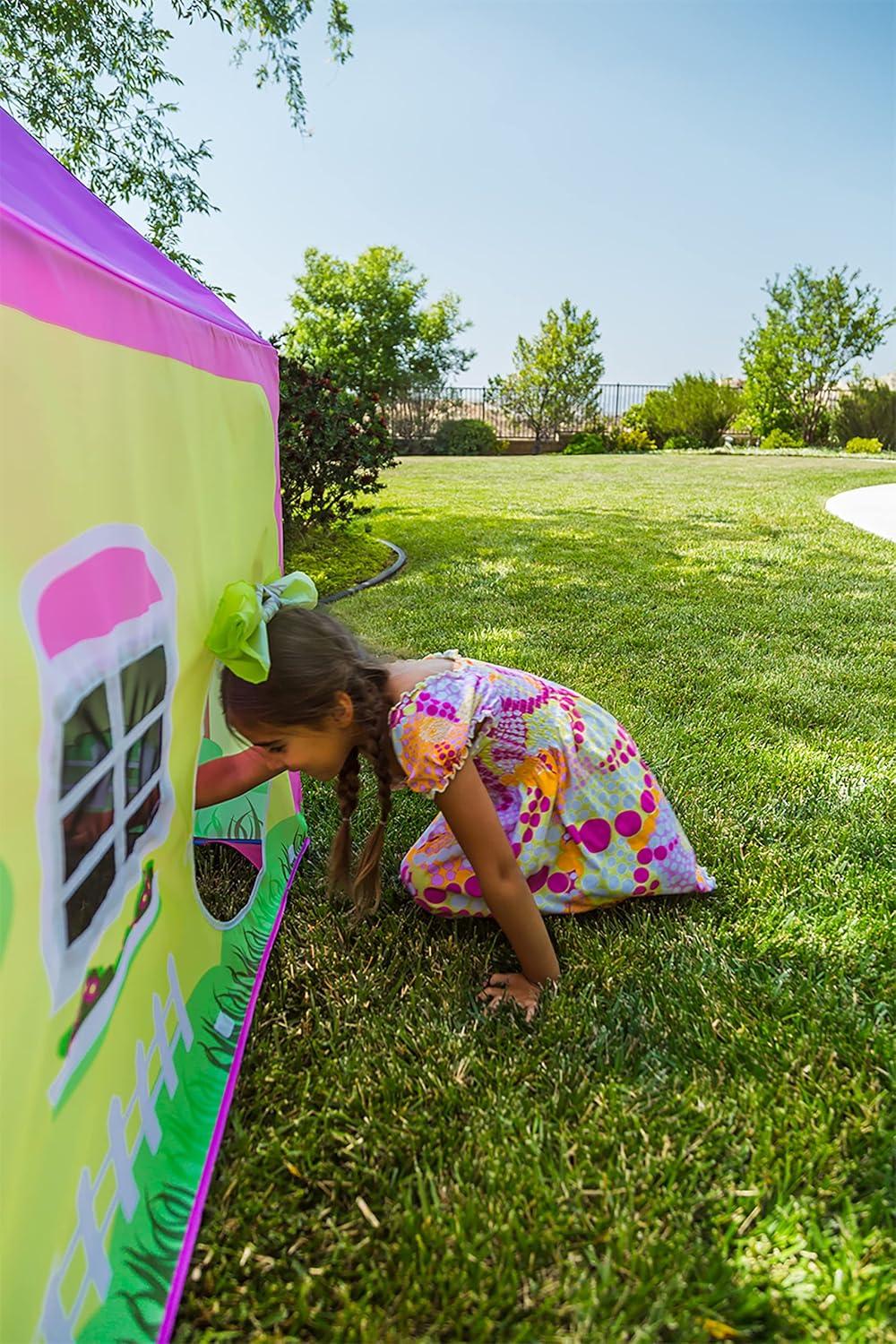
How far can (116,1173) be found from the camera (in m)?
1.16

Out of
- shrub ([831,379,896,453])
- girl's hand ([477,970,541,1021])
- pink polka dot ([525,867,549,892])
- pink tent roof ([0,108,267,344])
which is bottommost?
girl's hand ([477,970,541,1021])

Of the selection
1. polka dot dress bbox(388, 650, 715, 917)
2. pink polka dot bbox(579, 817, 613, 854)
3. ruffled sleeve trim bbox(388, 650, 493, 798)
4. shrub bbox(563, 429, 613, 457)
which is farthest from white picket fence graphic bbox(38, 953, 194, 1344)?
shrub bbox(563, 429, 613, 457)

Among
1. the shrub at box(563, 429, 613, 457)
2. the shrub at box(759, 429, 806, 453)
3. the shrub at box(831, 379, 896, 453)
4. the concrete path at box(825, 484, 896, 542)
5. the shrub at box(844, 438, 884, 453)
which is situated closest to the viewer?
the concrete path at box(825, 484, 896, 542)

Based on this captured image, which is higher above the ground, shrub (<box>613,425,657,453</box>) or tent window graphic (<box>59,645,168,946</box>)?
shrub (<box>613,425,657,453</box>)

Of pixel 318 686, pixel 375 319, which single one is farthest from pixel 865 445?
pixel 318 686

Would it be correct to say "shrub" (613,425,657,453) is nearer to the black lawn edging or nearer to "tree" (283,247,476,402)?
"tree" (283,247,476,402)

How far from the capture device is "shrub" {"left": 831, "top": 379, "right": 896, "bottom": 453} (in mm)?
19641

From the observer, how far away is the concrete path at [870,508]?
7.96 meters

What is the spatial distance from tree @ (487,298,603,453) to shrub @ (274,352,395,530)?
61.7ft

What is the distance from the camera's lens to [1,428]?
0.88 m

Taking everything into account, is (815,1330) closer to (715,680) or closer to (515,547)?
(715,680)

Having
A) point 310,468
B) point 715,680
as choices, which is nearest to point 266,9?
point 310,468

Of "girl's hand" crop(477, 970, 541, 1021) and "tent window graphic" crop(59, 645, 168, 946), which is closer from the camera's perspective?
"tent window graphic" crop(59, 645, 168, 946)

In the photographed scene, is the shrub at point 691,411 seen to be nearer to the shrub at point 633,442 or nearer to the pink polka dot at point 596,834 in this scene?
the shrub at point 633,442
